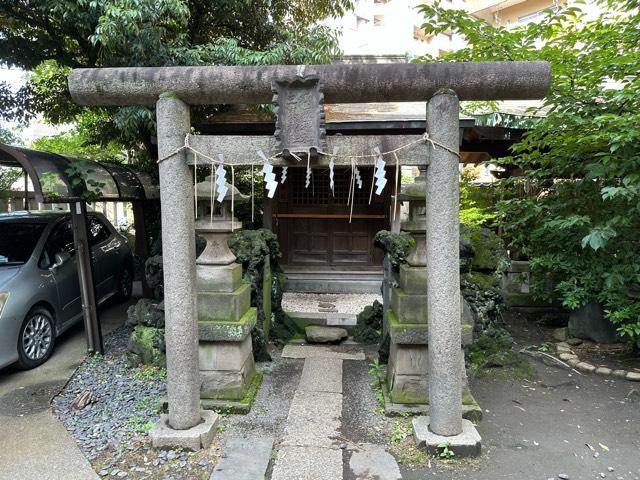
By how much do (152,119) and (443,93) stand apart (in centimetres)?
413

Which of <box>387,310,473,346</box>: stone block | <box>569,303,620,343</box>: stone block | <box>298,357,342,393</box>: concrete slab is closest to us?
<box>387,310,473,346</box>: stone block

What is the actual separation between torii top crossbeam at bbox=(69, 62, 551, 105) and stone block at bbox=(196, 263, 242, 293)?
5.46 feet

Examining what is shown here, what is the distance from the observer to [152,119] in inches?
233

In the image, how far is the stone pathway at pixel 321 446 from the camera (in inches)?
130

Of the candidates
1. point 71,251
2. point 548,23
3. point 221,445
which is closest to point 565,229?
point 548,23

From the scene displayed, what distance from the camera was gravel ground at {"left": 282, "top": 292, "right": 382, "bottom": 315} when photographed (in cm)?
750

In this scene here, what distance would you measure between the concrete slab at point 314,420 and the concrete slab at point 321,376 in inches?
5.2

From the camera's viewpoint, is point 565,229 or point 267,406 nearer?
point 267,406

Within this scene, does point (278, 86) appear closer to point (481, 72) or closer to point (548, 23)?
point (481, 72)

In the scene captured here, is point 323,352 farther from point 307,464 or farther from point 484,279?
point 307,464

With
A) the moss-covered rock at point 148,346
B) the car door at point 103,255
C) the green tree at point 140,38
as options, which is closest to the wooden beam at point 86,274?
the moss-covered rock at point 148,346

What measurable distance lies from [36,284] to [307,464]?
4.16 metres

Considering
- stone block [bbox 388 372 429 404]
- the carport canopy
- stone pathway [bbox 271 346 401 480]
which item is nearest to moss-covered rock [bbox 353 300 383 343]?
stone pathway [bbox 271 346 401 480]

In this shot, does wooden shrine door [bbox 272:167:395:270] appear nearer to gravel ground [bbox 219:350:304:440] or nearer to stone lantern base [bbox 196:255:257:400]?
gravel ground [bbox 219:350:304:440]
